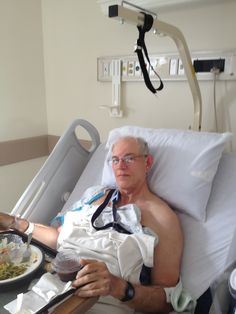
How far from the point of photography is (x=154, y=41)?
6.09 feet

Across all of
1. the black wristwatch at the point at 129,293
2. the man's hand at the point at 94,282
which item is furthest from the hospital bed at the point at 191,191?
the man's hand at the point at 94,282

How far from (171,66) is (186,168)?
2.27 feet

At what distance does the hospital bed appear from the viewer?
3.95 ft

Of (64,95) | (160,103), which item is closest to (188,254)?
(160,103)

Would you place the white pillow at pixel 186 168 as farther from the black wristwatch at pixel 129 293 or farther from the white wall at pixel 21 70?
the white wall at pixel 21 70

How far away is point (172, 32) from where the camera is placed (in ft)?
4.56

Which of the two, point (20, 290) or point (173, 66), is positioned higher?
point (173, 66)

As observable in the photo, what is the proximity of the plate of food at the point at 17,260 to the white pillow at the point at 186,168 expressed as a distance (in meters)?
0.58

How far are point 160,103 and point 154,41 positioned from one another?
14.1 inches

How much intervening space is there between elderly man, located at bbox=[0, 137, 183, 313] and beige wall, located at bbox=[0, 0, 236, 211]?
0.55 metres

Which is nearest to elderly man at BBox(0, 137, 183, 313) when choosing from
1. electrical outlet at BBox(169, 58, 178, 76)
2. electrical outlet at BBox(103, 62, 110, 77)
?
electrical outlet at BBox(169, 58, 178, 76)

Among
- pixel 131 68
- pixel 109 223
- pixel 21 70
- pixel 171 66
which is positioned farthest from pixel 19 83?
pixel 109 223

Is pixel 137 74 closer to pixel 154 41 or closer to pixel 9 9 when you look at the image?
pixel 154 41

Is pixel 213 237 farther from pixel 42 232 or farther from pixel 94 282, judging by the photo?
pixel 42 232
